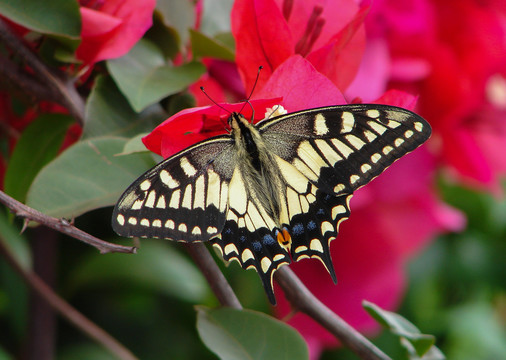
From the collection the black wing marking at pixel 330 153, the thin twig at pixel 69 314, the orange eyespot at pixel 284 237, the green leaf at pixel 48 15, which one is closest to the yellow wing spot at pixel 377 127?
the black wing marking at pixel 330 153

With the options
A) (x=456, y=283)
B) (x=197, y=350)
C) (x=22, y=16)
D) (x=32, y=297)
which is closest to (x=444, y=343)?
(x=456, y=283)

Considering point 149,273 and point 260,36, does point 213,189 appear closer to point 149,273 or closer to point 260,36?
point 260,36

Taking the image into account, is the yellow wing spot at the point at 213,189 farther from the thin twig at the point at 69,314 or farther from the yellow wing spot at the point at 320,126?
the thin twig at the point at 69,314

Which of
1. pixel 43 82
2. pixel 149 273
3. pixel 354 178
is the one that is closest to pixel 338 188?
pixel 354 178

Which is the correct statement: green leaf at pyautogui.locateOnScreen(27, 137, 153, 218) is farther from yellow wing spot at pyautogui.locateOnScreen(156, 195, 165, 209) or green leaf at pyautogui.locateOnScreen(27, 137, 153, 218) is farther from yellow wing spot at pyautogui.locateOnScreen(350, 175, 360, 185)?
yellow wing spot at pyautogui.locateOnScreen(350, 175, 360, 185)

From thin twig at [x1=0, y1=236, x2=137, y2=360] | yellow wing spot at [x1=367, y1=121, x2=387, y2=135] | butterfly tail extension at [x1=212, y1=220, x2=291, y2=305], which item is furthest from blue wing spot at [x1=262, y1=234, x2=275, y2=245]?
thin twig at [x1=0, y1=236, x2=137, y2=360]
